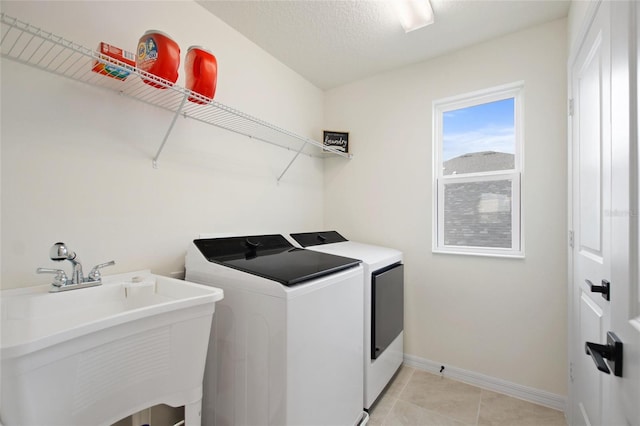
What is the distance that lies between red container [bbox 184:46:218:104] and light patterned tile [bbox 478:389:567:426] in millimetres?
2562

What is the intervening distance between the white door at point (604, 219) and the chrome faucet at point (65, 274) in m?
1.83

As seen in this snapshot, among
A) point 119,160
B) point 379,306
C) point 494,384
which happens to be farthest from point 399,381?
point 119,160

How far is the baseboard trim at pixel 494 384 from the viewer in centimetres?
192

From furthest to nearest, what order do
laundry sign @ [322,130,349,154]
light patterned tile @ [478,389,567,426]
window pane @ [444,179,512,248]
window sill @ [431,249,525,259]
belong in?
laundry sign @ [322,130,349,154]
window pane @ [444,179,512,248]
window sill @ [431,249,525,259]
light patterned tile @ [478,389,567,426]

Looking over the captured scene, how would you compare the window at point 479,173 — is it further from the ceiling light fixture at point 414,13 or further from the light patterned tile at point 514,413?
the light patterned tile at point 514,413

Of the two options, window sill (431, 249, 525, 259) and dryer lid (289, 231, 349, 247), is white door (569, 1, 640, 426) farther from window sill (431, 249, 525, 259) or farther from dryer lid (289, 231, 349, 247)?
dryer lid (289, 231, 349, 247)

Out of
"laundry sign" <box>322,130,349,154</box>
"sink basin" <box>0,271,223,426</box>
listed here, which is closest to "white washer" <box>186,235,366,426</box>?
"sink basin" <box>0,271,223,426</box>

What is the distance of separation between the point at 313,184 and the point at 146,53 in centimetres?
180

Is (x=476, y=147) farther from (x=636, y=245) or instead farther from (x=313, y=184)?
(x=636, y=245)

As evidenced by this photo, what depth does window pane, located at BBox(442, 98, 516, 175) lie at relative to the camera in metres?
2.20

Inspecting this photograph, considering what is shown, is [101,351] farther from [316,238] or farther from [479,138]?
[479,138]

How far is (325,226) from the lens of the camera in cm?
301

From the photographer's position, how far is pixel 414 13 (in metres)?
1.82

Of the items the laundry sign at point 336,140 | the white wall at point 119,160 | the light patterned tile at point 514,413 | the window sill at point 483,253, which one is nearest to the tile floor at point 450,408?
the light patterned tile at point 514,413
